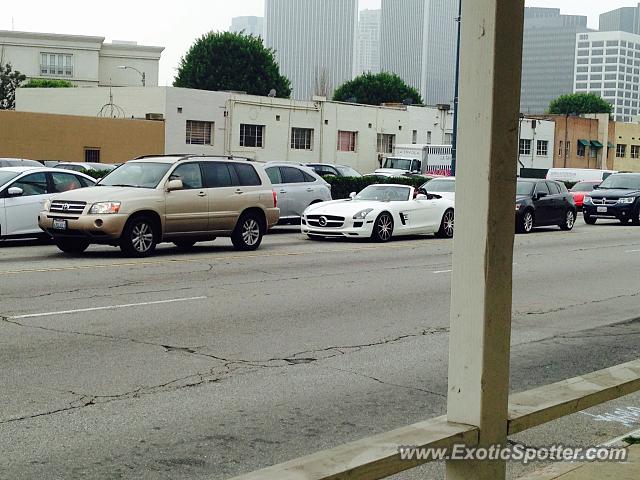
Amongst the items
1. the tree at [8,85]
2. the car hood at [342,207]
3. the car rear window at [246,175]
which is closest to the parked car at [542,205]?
the car hood at [342,207]

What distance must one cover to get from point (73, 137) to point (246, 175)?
105 feet

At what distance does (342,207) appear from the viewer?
924 inches

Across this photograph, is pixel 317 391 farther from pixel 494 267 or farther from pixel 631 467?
pixel 494 267

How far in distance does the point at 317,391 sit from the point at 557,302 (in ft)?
22.9

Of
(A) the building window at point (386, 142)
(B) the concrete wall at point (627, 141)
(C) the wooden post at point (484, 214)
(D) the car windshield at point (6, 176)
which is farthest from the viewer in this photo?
(B) the concrete wall at point (627, 141)

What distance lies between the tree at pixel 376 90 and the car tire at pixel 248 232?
71519 mm

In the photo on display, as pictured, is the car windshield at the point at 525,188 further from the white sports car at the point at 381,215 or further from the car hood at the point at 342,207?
the car hood at the point at 342,207

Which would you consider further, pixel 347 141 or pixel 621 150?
pixel 621 150

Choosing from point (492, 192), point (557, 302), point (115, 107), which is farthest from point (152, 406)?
point (115, 107)

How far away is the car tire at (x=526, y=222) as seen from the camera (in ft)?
94.3

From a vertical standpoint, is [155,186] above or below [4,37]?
below

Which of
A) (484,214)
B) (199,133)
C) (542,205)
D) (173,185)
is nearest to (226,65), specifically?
(199,133)

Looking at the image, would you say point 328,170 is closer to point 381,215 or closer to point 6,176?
point 381,215

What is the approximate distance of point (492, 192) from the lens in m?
4.05
